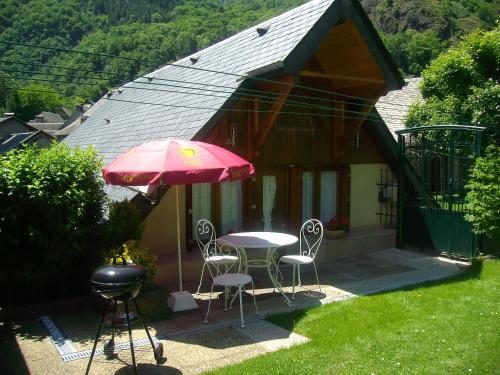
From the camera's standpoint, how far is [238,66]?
34.8 ft

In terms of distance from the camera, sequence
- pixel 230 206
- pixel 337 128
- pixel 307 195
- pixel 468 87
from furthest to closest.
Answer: pixel 468 87 → pixel 307 195 → pixel 337 128 → pixel 230 206

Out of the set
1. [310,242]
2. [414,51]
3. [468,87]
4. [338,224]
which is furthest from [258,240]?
[414,51]

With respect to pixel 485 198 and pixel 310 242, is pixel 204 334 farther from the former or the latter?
pixel 485 198

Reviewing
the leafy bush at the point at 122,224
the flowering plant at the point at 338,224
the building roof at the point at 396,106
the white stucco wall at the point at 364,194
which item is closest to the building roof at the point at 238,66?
the leafy bush at the point at 122,224

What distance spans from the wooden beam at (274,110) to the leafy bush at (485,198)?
14.6ft

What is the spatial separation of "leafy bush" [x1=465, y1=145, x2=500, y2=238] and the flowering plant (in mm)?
2986

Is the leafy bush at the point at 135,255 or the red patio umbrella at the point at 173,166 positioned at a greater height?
the red patio umbrella at the point at 173,166

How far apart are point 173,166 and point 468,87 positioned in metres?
12.5

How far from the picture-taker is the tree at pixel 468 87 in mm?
13414

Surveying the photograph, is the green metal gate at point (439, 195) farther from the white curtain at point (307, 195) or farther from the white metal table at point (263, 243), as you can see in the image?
the white metal table at point (263, 243)

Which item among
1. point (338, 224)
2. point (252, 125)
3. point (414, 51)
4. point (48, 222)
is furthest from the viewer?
point (414, 51)

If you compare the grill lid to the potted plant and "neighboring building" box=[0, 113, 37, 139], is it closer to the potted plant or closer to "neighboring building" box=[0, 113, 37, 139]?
the potted plant

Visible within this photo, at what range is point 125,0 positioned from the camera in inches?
3420

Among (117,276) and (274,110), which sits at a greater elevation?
(274,110)
